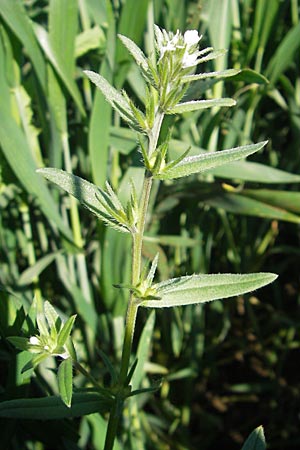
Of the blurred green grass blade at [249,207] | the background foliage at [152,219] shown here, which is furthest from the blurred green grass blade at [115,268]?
the blurred green grass blade at [249,207]

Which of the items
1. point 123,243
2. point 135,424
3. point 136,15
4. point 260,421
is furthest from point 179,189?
point 260,421

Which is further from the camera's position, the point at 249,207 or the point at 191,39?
the point at 249,207

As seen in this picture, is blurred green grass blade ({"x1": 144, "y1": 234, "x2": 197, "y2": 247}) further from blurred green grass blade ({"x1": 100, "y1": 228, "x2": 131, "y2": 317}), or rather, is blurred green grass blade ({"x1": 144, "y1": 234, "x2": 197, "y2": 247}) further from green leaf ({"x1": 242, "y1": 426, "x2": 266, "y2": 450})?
green leaf ({"x1": 242, "y1": 426, "x2": 266, "y2": 450})

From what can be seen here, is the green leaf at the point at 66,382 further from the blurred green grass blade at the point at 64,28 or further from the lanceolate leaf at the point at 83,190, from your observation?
the blurred green grass blade at the point at 64,28

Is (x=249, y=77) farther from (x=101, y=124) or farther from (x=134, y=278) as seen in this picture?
(x=134, y=278)

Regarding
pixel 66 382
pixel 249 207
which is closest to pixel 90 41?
pixel 249 207

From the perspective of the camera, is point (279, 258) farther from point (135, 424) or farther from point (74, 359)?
point (74, 359)

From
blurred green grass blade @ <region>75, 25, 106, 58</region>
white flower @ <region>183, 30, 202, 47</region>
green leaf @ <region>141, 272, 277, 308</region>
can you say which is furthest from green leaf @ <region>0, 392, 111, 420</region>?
blurred green grass blade @ <region>75, 25, 106, 58</region>
